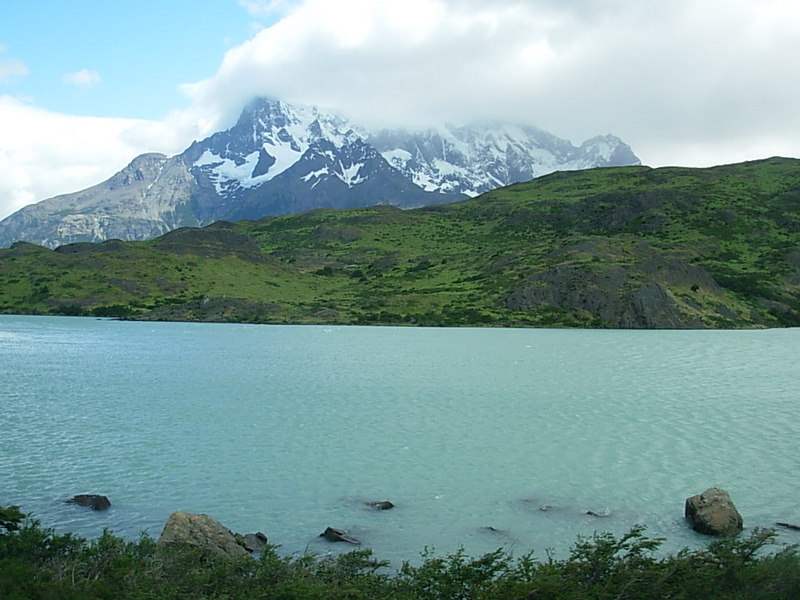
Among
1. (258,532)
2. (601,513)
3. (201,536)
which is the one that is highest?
(201,536)

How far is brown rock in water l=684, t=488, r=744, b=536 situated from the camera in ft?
88.1

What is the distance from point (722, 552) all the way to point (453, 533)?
32.5 feet

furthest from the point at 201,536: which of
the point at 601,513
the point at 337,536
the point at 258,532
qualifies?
the point at 601,513

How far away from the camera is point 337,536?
84.0ft

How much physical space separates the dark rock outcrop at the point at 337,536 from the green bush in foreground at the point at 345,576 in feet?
12.1

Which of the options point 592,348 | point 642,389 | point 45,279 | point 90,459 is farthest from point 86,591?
point 45,279

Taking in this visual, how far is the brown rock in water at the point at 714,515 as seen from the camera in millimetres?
26859

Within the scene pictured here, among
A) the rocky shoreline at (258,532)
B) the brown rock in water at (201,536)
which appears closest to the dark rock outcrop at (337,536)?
the rocky shoreline at (258,532)

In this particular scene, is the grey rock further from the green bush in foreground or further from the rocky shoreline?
the green bush in foreground

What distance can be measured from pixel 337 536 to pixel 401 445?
52.8 ft

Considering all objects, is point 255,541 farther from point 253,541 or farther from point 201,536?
point 201,536

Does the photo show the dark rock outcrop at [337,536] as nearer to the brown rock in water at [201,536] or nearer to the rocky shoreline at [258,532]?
the rocky shoreline at [258,532]

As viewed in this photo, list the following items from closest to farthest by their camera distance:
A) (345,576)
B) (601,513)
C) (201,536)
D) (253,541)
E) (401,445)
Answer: (345,576) → (201,536) → (253,541) → (601,513) → (401,445)

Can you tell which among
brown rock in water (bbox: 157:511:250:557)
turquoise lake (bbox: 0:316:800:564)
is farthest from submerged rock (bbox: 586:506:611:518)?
brown rock in water (bbox: 157:511:250:557)
